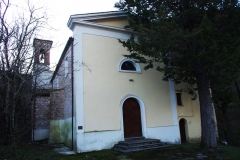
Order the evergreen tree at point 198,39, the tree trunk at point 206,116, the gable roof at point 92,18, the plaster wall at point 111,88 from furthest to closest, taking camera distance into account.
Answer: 1. the gable roof at point 92,18
2. the plaster wall at point 111,88
3. the tree trunk at point 206,116
4. the evergreen tree at point 198,39

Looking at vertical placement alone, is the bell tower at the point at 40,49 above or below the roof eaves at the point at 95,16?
below

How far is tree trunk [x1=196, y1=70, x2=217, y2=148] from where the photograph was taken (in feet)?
31.3

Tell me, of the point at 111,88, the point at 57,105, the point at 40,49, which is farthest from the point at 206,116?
the point at 57,105

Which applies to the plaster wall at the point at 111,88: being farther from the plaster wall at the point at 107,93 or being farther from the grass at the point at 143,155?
the grass at the point at 143,155

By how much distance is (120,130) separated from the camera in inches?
412

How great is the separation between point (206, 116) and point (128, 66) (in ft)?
16.6

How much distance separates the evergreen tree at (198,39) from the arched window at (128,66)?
1.76 meters

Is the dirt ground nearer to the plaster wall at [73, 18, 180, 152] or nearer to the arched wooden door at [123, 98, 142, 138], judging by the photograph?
the plaster wall at [73, 18, 180, 152]

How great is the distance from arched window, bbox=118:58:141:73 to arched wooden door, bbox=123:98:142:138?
1.76 meters

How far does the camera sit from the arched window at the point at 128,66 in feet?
38.1

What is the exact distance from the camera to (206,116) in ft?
32.0

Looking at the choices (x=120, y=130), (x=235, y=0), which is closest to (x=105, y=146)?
(x=120, y=130)

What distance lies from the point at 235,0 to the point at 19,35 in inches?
375

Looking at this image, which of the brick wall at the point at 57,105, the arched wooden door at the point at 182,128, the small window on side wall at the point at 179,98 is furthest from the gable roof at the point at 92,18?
the arched wooden door at the point at 182,128
